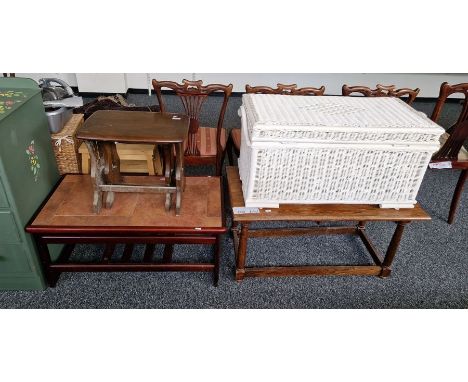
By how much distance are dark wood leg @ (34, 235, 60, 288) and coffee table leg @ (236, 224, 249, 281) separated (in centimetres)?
95

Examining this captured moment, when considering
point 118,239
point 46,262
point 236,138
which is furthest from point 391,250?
point 46,262

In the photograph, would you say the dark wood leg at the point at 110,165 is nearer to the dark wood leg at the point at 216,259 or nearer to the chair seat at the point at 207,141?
the dark wood leg at the point at 216,259

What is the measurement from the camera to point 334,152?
148cm

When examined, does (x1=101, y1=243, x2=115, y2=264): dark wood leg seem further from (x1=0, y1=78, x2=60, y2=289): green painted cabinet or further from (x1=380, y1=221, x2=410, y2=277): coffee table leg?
(x1=380, y1=221, x2=410, y2=277): coffee table leg

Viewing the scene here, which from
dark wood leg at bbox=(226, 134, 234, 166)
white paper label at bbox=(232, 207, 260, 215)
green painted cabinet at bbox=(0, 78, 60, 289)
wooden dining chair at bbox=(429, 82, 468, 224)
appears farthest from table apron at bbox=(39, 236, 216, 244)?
wooden dining chair at bbox=(429, 82, 468, 224)

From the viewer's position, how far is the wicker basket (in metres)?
1.90

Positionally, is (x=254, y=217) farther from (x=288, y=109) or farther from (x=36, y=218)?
(x=36, y=218)

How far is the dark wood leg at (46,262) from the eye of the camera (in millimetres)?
1633

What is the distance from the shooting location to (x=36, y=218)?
162 centimetres

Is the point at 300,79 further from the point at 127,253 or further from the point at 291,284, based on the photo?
the point at 127,253

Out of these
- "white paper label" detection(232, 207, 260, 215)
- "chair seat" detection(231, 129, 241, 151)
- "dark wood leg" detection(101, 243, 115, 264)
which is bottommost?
"dark wood leg" detection(101, 243, 115, 264)

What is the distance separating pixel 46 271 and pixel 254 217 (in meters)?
1.09

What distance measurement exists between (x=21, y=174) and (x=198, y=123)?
1192 millimetres

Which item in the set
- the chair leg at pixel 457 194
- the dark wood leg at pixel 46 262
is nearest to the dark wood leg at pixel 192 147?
the dark wood leg at pixel 46 262
